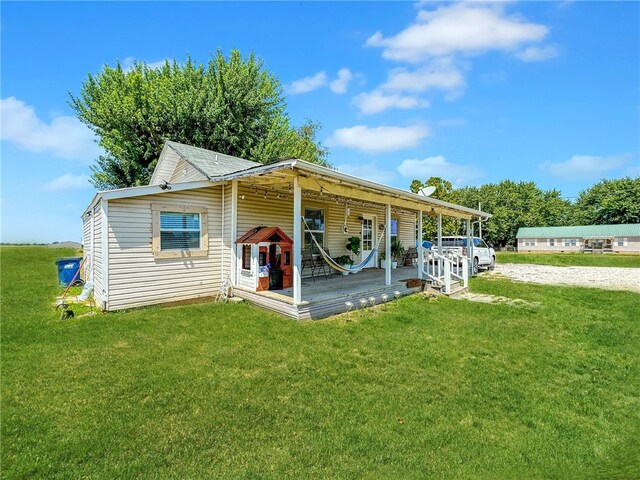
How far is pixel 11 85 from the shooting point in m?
5.52

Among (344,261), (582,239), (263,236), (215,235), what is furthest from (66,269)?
(582,239)

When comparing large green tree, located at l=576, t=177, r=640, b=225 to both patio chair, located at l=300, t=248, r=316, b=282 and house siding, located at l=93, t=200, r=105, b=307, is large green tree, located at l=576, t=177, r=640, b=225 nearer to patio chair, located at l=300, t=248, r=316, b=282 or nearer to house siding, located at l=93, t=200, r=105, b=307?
patio chair, located at l=300, t=248, r=316, b=282

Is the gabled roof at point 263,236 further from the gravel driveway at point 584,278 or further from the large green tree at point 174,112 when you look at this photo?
the gravel driveway at point 584,278

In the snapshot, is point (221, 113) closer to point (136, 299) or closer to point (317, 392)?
point (136, 299)

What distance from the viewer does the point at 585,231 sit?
38.7 m

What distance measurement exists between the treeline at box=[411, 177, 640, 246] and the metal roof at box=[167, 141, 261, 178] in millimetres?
37988

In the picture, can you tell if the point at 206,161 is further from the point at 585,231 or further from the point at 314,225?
the point at 585,231

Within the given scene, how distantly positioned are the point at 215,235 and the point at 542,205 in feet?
173

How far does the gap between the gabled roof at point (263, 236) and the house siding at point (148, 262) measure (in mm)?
1030

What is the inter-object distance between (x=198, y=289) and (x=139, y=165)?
1184cm

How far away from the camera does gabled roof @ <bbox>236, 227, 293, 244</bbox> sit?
7.22m

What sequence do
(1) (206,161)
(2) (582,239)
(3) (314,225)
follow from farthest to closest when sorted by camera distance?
(2) (582,239)
(3) (314,225)
(1) (206,161)

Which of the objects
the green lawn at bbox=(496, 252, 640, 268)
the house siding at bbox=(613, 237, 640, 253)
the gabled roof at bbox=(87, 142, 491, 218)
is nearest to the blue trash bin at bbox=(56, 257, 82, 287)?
A: the gabled roof at bbox=(87, 142, 491, 218)

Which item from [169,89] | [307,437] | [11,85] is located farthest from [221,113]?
[307,437]
